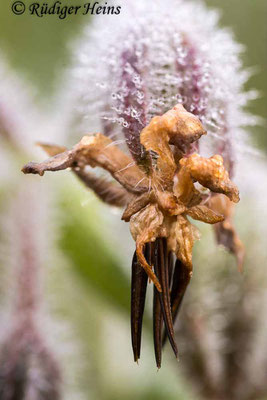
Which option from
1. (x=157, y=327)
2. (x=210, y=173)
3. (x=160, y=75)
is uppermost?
(x=160, y=75)

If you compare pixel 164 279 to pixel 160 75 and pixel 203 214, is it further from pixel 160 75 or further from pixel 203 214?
pixel 160 75

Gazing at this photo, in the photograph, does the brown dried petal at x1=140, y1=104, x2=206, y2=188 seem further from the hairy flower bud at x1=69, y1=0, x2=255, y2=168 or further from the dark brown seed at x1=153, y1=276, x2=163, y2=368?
the dark brown seed at x1=153, y1=276, x2=163, y2=368

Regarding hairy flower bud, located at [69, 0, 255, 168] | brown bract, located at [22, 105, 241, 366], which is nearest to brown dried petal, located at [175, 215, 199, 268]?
brown bract, located at [22, 105, 241, 366]

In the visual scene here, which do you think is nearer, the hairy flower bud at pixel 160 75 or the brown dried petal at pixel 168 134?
the brown dried petal at pixel 168 134

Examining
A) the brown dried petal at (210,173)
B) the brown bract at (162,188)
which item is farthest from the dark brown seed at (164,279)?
the brown dried petal at (210,173)

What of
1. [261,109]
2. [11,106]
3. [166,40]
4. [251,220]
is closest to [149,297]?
[251,220]

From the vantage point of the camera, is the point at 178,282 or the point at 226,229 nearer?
the point at 178,282

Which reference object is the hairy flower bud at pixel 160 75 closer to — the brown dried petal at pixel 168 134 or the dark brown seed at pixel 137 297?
the brown dried petal at pixel 168 134

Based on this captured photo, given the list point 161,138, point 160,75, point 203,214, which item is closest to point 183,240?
point 203,214
